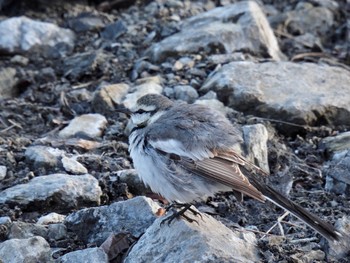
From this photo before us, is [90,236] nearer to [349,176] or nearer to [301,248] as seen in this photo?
[301,248]

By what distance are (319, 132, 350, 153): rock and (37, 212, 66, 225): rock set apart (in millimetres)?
2839

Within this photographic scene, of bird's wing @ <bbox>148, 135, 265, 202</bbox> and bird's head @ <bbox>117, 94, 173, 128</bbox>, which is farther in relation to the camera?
bird's head @ <bbox>117, 94, 173, 128</bbox>

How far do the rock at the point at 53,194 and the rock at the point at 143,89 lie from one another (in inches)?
71.0

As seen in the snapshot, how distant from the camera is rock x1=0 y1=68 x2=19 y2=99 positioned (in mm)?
8930

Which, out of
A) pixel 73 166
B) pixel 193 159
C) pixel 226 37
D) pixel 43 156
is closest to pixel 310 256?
pixel 193 159

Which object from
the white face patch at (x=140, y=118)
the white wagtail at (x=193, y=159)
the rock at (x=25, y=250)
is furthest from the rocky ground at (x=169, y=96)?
the white face patch at (x=140, y=118)

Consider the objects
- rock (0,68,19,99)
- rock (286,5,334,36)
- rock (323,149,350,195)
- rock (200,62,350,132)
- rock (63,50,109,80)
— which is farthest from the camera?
rock (286,5,334,36)

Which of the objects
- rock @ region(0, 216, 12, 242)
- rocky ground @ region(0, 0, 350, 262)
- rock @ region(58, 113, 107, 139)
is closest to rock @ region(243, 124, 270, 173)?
rocky ground @ region(0, 0, 350, 262)

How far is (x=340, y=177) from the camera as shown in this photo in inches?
271

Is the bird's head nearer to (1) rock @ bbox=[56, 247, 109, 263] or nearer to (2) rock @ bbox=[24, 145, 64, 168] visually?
(2) rock @ bbox=[24, 145, 64, 168]

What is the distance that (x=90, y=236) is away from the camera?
6.01 metres

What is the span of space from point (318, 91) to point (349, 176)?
1.73m

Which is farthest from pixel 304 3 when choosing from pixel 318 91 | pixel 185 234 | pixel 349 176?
pixel 185 234

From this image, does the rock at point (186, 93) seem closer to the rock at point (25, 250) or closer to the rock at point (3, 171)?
the rock at point (3, 171)
